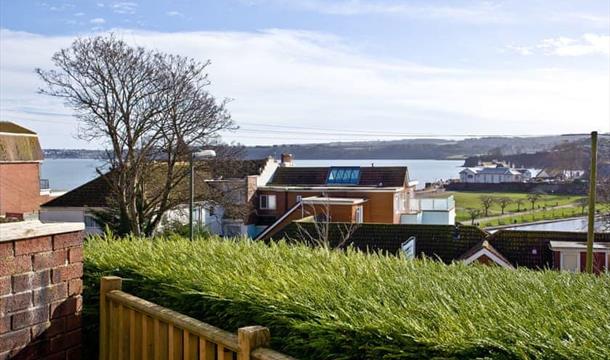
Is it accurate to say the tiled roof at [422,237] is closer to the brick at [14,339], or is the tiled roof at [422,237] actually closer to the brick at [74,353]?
the brick at [74,353]

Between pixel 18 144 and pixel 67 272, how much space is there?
30281 millimetres

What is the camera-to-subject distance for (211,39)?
56.4ft

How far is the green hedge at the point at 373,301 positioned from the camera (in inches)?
90.1

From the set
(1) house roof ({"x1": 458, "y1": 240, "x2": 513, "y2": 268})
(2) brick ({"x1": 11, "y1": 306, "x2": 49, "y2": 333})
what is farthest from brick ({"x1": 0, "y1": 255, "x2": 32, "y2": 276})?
(1) house roof ({"x1": 458, "y1": 240, "x2": 513, "y2": 268})

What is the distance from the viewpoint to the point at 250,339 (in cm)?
284

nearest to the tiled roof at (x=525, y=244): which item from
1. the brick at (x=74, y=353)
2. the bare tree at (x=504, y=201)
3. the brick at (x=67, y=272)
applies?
the brick at (x=74, y=353)

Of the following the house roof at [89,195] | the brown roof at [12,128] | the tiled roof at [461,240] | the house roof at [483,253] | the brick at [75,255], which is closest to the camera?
the brick at [75,255]

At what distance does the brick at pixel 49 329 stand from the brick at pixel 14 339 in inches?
1.8

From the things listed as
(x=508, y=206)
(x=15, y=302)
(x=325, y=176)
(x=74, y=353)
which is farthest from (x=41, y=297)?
(x=508, y=206)

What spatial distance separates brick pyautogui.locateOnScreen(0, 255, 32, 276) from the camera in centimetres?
322

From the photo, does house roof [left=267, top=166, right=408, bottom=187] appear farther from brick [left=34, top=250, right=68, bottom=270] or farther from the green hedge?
brick [left=34, top=250, right=68, bottom=270]

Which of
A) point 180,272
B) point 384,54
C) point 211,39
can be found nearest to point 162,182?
point 211,39

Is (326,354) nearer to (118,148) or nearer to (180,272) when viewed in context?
(180,272)

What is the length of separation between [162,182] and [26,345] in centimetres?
2263
